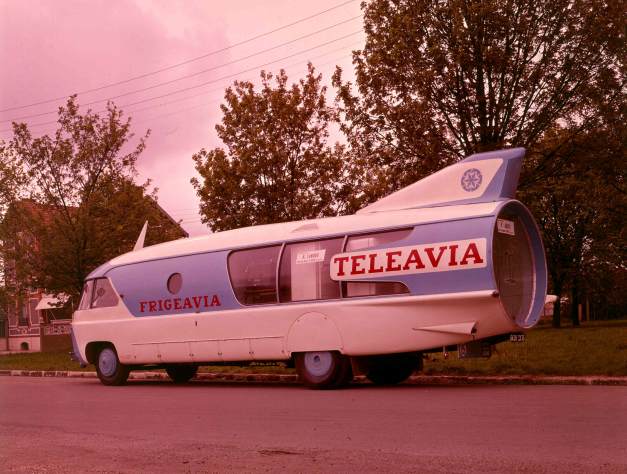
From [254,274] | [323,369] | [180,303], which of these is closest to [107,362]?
[180,303]

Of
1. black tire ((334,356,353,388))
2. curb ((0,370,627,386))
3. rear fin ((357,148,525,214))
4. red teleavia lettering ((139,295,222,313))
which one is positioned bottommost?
curb ((0,370,627,386))

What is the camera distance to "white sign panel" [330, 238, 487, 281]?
13117mm

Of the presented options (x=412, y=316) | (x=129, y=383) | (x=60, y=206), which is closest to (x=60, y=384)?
(x=129, y=383)

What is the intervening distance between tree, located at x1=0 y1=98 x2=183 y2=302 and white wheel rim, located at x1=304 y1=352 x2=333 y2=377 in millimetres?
22152

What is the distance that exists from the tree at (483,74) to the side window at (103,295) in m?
6.70

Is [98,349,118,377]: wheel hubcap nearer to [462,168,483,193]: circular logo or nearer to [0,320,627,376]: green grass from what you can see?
[0,320,627,376]: green grass

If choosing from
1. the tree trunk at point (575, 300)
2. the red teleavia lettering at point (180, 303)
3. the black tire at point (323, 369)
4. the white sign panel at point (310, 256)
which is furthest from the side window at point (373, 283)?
the tree trunk at point (575, 300)

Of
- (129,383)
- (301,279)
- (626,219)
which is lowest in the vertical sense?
(129,383)

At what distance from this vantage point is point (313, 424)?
9.70 meters

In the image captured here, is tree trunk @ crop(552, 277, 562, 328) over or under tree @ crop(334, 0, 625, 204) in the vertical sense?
under

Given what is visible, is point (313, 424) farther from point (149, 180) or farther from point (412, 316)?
point (149, 180)

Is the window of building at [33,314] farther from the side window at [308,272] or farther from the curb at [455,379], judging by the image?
the side window at [308,272]

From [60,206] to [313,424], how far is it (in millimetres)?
29004

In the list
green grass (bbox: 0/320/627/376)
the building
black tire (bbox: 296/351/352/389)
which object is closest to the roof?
black tire (bbox: 296/351/352/389)
